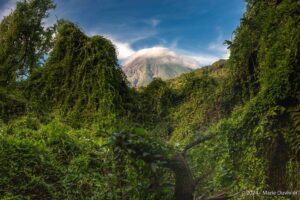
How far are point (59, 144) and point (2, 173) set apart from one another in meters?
1.57

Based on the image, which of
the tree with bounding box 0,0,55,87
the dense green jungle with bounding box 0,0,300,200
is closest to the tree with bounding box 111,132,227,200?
the dense green jungle with bounding box 0,0,300,200

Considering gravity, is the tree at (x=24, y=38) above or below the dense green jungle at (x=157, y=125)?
above

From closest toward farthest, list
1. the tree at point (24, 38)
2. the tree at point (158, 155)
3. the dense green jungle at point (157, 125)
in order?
the tree at point (158, 155) < the dense green jungle at point (157, 125) < the tree at point (24, 38)

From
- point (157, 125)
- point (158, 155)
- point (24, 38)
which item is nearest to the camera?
point (158, 155)

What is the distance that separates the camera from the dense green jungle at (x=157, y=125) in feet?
11.3

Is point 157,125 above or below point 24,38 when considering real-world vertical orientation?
below

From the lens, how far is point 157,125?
537 inches

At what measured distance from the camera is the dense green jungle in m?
3.43

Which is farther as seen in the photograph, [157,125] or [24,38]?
[24,38]

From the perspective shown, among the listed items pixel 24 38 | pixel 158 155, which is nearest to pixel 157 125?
pixel 24 38

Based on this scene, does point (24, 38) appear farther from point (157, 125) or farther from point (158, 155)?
point (158, 155)

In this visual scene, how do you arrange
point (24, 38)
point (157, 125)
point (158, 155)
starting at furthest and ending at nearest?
point (24, 38), point (157, 125), point (158, 155)

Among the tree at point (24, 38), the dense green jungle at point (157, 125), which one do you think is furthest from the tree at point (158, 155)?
the tree at point (24, 38)

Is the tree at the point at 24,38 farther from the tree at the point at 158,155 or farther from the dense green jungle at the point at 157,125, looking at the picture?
the tree at the point at 158,155
